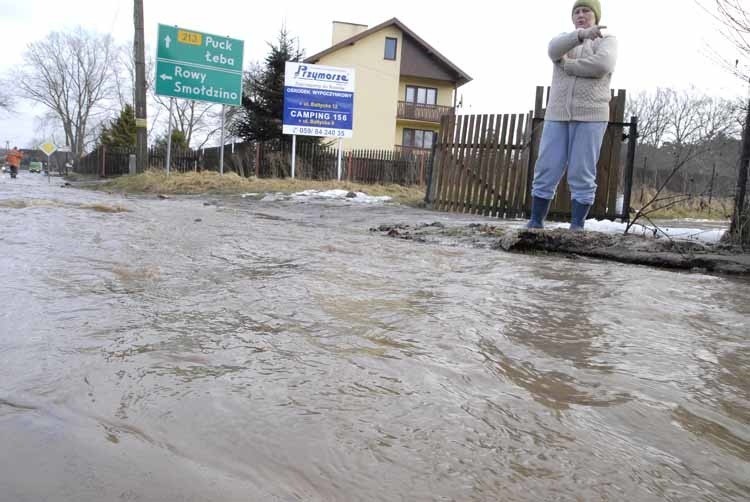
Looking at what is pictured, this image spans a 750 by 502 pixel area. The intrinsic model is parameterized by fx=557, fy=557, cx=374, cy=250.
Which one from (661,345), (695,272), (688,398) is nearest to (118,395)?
(688,398)

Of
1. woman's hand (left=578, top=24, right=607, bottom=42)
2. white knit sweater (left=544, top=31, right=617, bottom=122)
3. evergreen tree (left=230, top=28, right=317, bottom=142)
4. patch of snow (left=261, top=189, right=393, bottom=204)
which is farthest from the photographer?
evergreen tree (left=230, top=28, right=317, bottom=142)

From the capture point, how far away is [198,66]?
15.4 m

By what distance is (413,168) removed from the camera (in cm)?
1992

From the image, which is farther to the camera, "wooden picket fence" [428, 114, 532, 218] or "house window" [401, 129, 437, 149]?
"house window" [401, 129, 437, 149]

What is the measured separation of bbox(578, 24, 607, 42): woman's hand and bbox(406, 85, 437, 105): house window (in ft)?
102

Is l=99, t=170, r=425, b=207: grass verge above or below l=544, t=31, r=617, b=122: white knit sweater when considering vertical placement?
below

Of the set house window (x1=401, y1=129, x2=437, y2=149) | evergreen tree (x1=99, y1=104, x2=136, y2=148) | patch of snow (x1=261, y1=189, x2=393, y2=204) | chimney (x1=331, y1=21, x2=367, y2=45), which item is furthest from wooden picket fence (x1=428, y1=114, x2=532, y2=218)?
evergreen tree (x1=99, y1=104, x2=136, y2=148)

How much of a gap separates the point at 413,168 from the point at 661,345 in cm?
1850

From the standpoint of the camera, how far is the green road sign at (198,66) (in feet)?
49.1

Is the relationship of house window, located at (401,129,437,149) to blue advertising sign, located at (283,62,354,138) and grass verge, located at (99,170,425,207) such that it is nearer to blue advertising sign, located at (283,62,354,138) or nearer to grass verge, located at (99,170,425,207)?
blue advertising sign, located at (283,62,354,138)

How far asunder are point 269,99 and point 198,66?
19.6 ft

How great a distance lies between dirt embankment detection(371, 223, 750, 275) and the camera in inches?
135

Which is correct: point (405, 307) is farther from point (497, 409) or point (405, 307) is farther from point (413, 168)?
point (413, 168)

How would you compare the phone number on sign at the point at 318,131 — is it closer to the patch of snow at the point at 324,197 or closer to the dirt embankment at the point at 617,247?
the patch of snow at the point at 324,197
